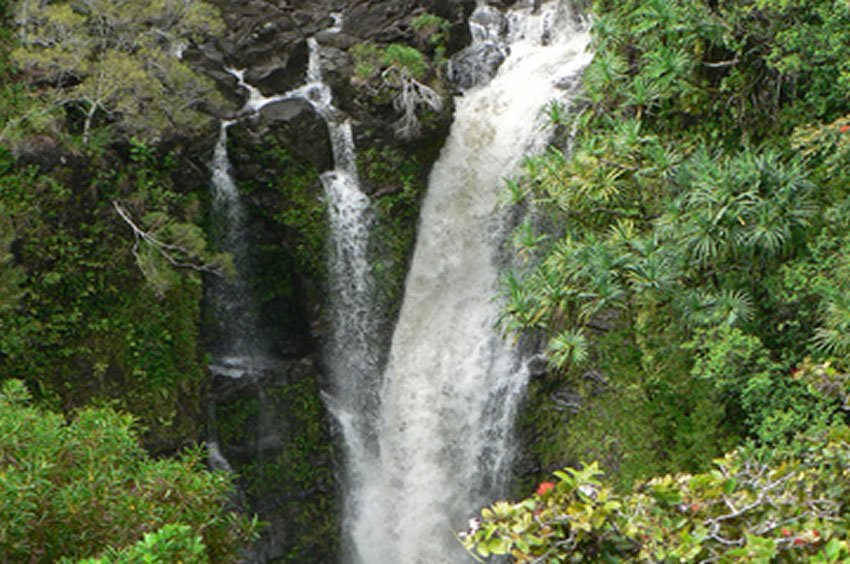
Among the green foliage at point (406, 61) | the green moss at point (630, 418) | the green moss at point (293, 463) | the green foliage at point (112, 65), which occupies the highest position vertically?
the green foliage at point (112, 65)

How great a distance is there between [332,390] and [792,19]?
10935mm

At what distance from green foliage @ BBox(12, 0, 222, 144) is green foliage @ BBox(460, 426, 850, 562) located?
10388 mm

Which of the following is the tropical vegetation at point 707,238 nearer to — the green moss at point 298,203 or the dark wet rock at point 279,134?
the green moss at point 298,203

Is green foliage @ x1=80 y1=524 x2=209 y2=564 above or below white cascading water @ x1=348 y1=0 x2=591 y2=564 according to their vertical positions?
above

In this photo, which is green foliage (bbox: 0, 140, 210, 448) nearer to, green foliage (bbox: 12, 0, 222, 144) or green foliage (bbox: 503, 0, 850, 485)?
green foliage (bbox: 12, 0, 222, 144)

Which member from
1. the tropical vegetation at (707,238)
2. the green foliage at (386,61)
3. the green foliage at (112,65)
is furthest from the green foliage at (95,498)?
the green foliage at (386,61)

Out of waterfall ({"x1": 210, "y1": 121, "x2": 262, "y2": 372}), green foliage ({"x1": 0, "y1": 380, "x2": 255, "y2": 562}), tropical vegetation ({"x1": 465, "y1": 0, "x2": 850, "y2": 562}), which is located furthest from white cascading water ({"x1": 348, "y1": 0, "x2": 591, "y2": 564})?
green foliage ({"x1": 0, "y1": 380, "x2": 255, "y2": 562})

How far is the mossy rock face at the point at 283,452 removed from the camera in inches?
629

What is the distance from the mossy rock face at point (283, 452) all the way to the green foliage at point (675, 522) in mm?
11052

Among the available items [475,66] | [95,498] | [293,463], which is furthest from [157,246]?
[475,66]

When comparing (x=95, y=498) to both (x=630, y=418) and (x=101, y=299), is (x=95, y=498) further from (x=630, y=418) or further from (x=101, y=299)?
(x=630, y=418)

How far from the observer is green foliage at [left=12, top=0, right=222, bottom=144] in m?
13.0

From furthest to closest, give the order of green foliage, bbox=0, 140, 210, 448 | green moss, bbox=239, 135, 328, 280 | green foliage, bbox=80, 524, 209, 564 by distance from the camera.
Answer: green moss, bbox=239, 135, 328, 280
green foliage, bbox=0, 140, 210, 448
green foliage, bbox=80, 524, 209, 564

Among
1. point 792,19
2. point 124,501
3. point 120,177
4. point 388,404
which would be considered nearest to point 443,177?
point 388,404
